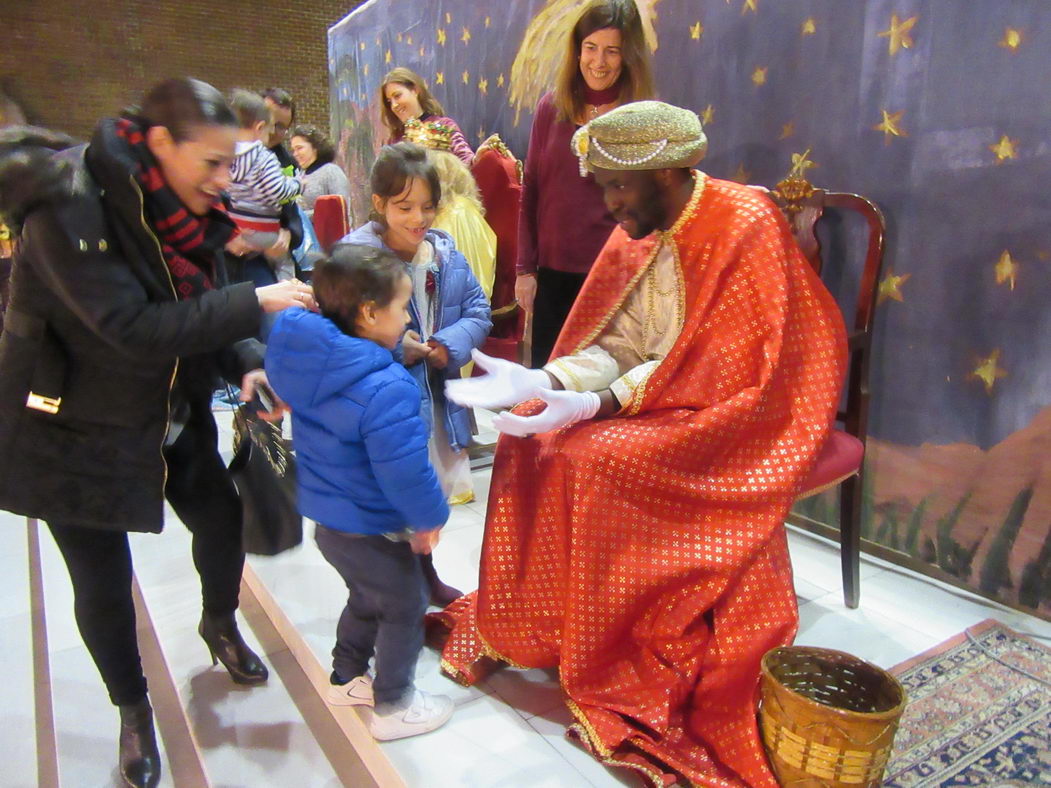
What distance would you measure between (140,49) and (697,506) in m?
11.4

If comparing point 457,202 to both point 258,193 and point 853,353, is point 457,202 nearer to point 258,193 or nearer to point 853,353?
point 258,193

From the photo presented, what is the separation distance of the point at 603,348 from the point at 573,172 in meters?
0.88

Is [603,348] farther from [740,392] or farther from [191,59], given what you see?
[191,59]

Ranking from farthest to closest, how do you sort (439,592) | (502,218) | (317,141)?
(317,141) → (502,218) → (439,592)

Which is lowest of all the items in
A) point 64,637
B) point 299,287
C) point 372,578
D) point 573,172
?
point 64,637

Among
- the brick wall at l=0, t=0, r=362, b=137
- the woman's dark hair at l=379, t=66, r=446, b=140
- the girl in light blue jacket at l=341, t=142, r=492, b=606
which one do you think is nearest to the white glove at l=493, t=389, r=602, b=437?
the girl in light blue jacket at l=341, t=142, r=492, b=606

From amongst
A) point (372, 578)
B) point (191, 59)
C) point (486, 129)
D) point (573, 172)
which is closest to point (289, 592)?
point (372, 578)

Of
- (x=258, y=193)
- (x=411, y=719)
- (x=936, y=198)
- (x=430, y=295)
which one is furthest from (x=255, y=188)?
(x=936, y=198)

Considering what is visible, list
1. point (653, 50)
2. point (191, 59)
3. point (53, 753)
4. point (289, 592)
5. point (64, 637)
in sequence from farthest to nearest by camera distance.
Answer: point (191, 59) → point (653, 50) → point (289, 592) → point (64, 637) → point (53, 753)

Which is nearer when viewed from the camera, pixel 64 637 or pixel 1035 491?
pixel 1035 491

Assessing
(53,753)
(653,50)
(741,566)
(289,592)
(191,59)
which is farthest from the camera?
(191,59)

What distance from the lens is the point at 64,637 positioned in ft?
7.48

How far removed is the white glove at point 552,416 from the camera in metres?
1.63

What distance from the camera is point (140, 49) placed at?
10.2 meters
